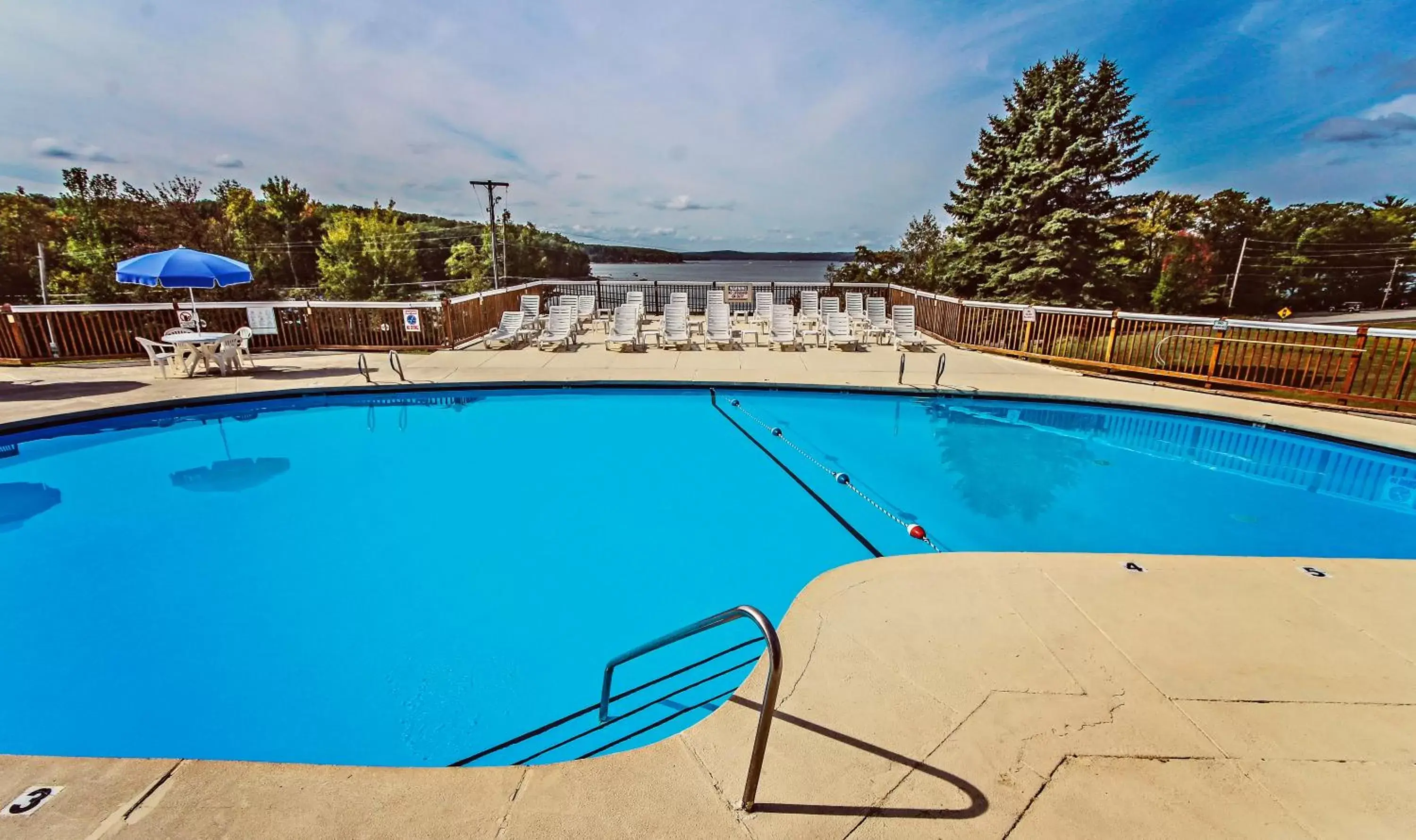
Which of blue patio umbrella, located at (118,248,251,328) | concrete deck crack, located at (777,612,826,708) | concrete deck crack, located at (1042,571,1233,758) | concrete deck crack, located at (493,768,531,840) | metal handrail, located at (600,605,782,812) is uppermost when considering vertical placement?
blue patio umbrella, located at (118,248,251,328)

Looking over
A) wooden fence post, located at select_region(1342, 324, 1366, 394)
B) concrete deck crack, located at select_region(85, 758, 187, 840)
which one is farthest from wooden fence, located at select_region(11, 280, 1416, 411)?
concrete deck crack, located at select_region(85, 758, 187, 840)

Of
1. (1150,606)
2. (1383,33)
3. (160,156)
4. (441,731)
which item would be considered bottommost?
(441,731)

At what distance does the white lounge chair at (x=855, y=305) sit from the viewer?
47.2 ft

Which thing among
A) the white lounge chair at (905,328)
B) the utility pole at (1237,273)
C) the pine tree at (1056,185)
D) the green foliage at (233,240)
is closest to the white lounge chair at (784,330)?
the white lounge chair at (905,328)

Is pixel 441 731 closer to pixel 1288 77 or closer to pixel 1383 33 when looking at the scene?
pixel 1383 33

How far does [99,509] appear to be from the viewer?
602 cm

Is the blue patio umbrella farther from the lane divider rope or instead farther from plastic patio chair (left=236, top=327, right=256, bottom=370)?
the lane divider rope

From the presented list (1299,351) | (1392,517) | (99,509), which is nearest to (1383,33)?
(1299,351)

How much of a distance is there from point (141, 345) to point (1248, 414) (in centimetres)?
1820

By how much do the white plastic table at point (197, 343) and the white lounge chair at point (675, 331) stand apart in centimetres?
794

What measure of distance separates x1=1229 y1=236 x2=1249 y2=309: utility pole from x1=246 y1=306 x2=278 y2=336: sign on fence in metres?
51.5

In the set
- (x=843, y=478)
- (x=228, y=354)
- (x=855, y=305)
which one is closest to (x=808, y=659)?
(x=843, y=478)

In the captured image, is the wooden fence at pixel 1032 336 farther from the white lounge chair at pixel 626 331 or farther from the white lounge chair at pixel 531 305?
the white lounge chair at pixel 626 331

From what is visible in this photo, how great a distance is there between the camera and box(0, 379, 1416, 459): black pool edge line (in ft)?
24.7
